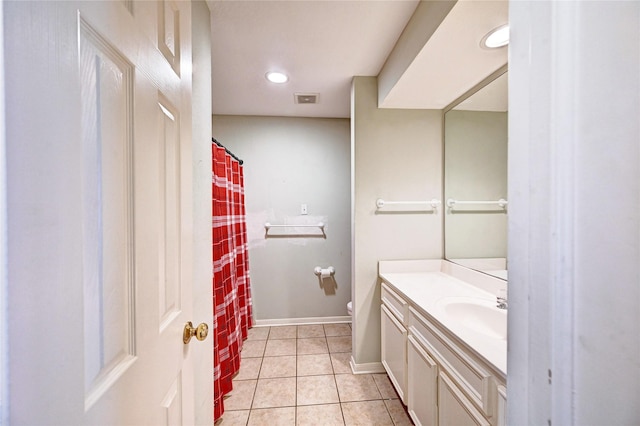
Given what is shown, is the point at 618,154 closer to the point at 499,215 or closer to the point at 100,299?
the point at 100,299

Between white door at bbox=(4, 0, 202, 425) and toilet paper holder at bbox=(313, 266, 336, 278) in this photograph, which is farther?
toilet paper holder at bbox=(313, 266, 336, 278)

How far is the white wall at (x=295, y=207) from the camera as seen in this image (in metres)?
2.90

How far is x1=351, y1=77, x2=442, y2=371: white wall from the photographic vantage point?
204 cm

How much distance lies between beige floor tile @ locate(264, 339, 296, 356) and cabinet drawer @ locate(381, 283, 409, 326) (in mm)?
1083

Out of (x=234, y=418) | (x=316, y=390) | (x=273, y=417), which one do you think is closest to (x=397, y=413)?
(x=316, y=390)

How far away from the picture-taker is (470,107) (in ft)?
5.85

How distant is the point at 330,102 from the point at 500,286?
2.08m

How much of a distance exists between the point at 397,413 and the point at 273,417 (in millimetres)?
805

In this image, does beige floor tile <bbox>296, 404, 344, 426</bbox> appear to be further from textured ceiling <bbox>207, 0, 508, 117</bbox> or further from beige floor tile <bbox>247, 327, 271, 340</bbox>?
textured ceiling <bbox>207, 0, 508, 117</bbox>

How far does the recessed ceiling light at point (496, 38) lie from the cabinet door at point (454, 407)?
1.59m

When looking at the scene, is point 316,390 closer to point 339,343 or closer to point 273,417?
point 273,417

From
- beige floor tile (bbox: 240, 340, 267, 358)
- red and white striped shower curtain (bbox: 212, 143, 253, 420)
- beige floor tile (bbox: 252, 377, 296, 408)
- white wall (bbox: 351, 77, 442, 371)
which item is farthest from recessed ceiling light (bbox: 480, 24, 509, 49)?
beige floor tile (bbox: 240, 340, 267, 358)

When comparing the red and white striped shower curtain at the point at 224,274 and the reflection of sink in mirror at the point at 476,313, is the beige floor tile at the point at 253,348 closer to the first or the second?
the red and white striped shower curtain at the point at 224,274

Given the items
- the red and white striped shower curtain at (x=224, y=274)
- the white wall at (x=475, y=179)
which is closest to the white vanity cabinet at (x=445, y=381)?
the white wall at (x=475, y=179)
